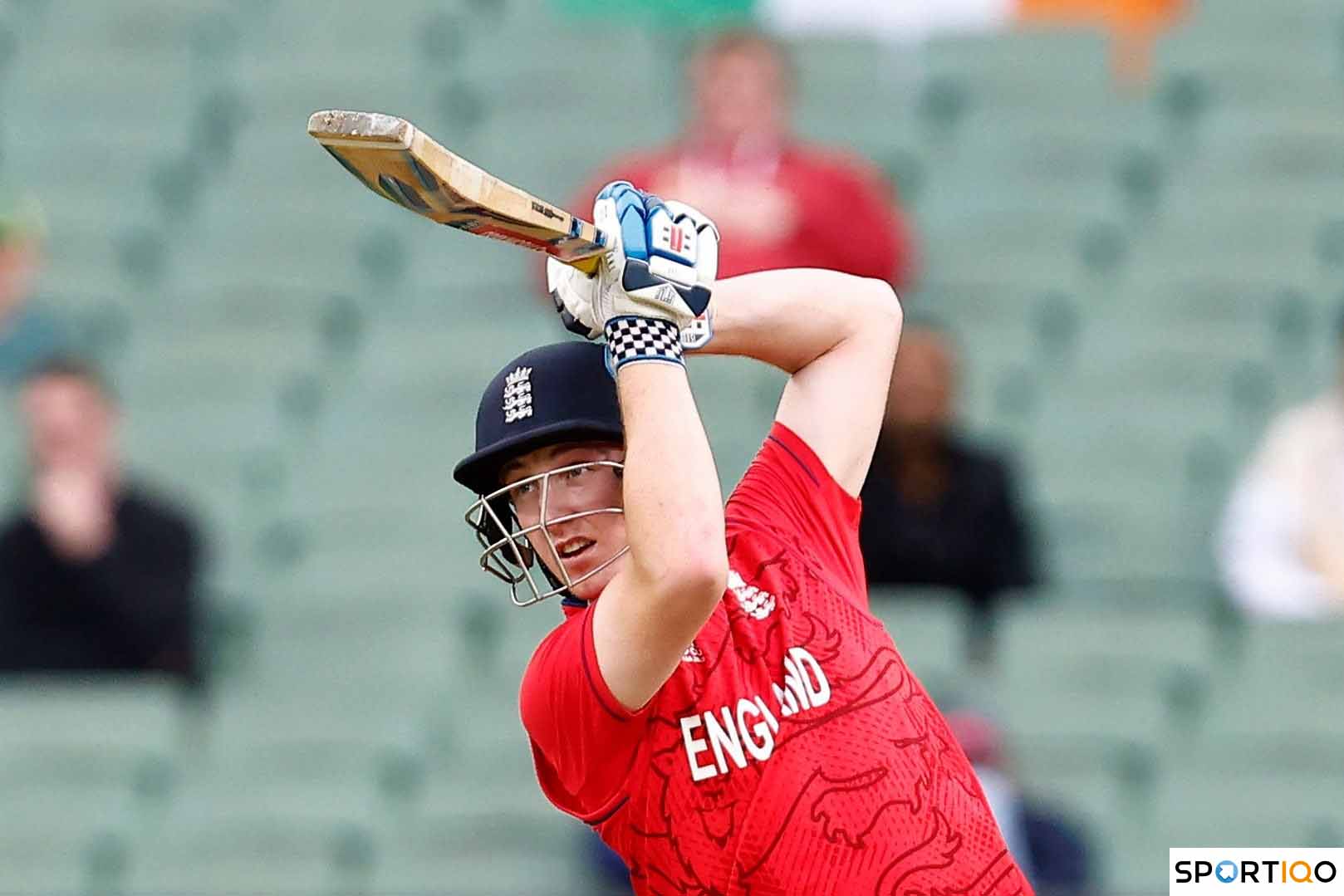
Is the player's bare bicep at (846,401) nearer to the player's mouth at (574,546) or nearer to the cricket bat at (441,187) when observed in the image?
the player's mouth at (574,546)

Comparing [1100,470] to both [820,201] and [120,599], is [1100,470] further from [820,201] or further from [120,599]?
[120,599]

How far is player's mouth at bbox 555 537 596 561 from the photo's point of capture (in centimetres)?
354

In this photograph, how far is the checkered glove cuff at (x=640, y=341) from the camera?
3324 millimetres

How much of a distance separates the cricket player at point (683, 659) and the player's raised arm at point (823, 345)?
0.15 metres

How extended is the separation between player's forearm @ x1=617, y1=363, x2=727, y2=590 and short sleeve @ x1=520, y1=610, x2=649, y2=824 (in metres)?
0.21

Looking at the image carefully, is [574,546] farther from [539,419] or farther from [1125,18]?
[1125,18]

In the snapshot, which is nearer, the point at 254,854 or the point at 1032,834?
the point at 1032,834

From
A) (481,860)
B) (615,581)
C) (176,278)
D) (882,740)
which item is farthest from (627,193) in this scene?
(176,278)

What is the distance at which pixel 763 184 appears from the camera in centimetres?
778

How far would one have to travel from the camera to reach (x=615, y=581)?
3.34m

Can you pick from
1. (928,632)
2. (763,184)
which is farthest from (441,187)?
(763,184)

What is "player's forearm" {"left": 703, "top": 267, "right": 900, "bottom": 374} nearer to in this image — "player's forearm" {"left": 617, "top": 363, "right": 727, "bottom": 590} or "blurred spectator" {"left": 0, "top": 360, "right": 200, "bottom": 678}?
"player's forearm" {"left": 617, "top": 363, "right": 727, "bottom": 590}

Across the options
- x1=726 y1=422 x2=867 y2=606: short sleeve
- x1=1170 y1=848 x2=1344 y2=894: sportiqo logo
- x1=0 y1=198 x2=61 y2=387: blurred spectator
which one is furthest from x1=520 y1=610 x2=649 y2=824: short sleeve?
x1=0 y1=198 x2=61 y2=387: blurred spectator

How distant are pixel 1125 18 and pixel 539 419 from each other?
6.21 metres
